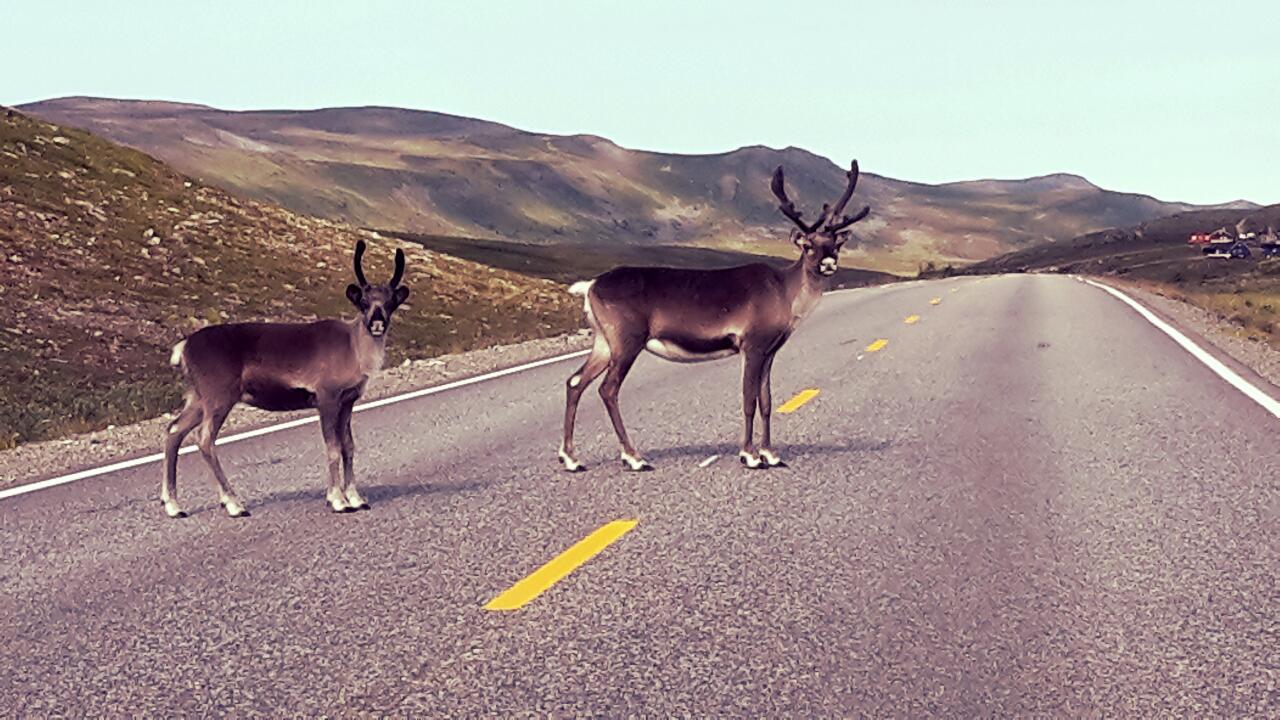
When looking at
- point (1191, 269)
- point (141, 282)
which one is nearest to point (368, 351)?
point (141, 282)

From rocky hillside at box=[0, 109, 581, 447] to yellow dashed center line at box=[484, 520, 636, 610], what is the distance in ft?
25.5

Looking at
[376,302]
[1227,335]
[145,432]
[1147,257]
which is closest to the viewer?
[376,302]

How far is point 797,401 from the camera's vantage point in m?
13.7

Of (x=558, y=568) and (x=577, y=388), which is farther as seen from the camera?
(x=577, y=388)

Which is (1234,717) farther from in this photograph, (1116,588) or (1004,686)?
(1116,588)

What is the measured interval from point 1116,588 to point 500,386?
10.7 m

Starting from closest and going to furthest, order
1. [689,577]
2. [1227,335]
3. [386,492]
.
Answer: [689,577] → [386,492] → [1227,335]

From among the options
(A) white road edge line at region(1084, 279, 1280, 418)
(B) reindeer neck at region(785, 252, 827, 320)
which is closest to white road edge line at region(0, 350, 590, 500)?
(B) reindeer neck at region(785, 252, 827, 320)

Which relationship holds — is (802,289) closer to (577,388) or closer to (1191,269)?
(577,388)

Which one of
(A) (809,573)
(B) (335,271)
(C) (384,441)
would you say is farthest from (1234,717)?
(B) (335,271)

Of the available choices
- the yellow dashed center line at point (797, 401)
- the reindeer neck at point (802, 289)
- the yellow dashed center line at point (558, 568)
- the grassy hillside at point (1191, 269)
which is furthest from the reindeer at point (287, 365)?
the grassy hillside at point (1191, 269)

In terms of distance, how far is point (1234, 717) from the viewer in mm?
4656

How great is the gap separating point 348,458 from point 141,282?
25.8 m

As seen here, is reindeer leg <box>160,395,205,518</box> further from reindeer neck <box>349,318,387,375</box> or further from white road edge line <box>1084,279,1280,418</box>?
white road edge line <box>1084,279,1280,418</box>
